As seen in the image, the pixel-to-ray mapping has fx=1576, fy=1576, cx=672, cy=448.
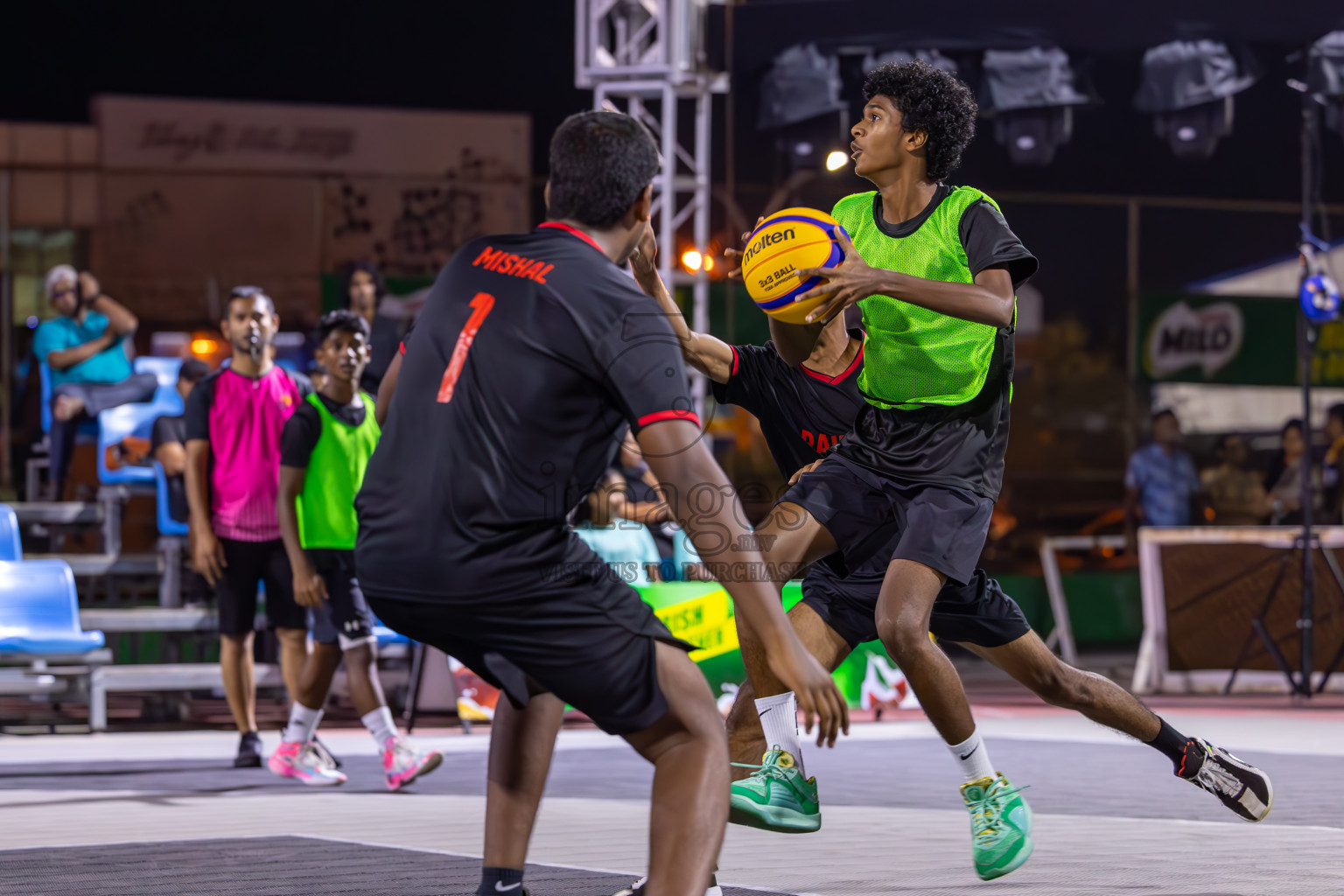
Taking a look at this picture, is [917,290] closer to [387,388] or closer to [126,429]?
[387,388]

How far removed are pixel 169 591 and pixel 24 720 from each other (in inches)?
53.4

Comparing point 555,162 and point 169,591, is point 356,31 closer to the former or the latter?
point 169,591

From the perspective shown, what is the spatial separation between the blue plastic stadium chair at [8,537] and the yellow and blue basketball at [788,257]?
6.43 meters

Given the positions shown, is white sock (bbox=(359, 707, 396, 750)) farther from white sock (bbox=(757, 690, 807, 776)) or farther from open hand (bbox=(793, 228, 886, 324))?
open hand (bbox=(793, 228, 886, 324))

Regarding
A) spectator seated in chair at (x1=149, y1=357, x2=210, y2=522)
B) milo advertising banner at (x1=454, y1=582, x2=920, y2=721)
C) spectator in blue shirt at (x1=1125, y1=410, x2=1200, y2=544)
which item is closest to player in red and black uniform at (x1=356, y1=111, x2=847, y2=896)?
milo advertising banner at (x1=454, y1=582, x2=920, y2=721)

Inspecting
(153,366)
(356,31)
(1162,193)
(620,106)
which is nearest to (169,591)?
(153,366)

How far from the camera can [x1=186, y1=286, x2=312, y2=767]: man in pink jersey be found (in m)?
7.97

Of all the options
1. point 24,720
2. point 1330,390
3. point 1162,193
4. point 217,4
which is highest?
point 217,4

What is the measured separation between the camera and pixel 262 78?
18859 millimetres

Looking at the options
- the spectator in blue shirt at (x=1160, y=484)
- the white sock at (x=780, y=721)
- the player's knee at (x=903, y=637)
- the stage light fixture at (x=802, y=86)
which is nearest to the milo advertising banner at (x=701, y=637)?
the white sock at (x=780, y=721)

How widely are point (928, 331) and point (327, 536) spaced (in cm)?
384

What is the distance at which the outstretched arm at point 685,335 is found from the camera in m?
4.44

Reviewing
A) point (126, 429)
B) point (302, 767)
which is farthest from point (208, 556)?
point (126, 429)

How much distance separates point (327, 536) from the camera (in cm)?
753
